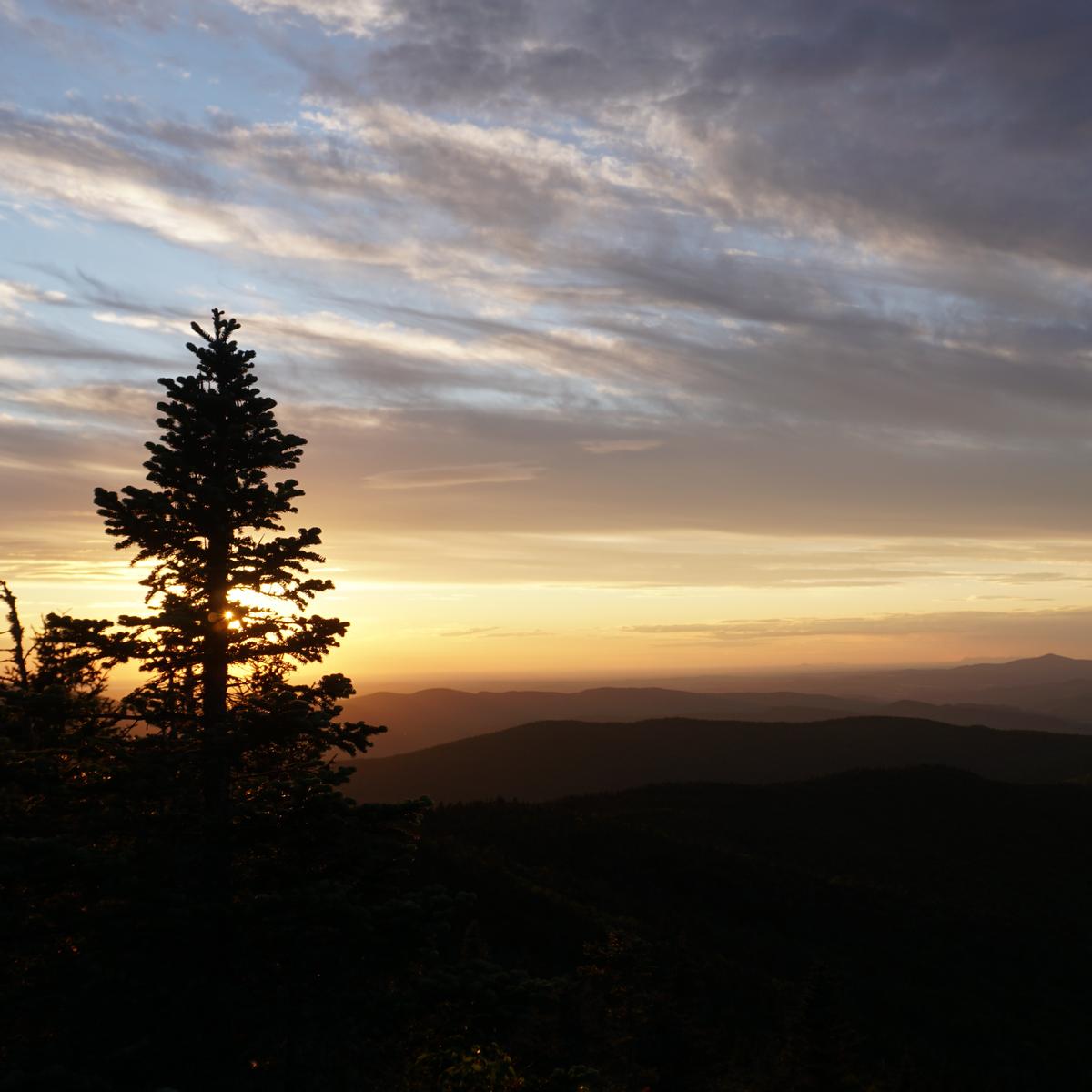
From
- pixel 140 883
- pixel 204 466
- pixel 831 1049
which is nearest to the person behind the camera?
pixel 140 883

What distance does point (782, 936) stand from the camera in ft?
108

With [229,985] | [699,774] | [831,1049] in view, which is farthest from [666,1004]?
[699,774]

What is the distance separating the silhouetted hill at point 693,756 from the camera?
93938 mm

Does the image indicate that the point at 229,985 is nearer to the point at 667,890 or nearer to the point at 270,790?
the point at 270,790

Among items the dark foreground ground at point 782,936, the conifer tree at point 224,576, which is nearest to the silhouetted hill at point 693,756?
the dark foreground ground at point 782,936

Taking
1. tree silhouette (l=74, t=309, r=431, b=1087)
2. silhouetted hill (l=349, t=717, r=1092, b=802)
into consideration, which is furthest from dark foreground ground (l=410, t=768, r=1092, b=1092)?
silhouetted hill (l=349, t=717, r=1092, b=802)

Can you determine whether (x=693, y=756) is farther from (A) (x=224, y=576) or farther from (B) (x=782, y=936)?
(A) (x=224, y=576)

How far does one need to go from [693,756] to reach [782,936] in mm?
79664

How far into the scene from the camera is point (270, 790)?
11219mm

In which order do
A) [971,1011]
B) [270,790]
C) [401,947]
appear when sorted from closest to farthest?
[401,947]
[270,790]
[971,1011]

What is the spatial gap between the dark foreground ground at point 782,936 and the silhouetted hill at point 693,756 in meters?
39.7

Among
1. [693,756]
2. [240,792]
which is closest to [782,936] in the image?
[240,792]

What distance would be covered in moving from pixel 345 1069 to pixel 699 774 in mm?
97498

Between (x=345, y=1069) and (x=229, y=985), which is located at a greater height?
(x=229, y=985)
